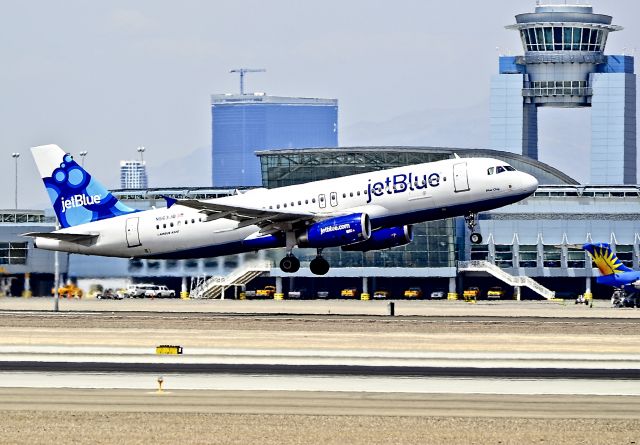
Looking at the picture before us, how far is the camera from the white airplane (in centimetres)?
7738

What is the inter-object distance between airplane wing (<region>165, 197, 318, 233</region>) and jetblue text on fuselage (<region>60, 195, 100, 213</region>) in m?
9.02

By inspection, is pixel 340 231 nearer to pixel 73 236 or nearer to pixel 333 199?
pixel 333 199

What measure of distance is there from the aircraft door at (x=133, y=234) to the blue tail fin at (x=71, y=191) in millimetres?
2279

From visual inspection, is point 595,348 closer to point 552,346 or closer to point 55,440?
point 552,346

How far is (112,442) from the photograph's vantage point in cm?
3681

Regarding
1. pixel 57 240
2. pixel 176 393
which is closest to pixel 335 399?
pixel 176 393

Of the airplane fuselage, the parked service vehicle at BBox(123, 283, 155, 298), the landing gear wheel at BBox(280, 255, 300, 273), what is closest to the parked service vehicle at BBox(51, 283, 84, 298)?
the parked service vehicle at BBox(123, 283, 155, 298)

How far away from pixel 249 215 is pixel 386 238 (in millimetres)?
7927

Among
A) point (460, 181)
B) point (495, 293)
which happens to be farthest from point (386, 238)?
point (495, 293)

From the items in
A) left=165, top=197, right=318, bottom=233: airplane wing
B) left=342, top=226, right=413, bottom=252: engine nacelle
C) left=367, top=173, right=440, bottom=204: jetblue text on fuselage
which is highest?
left=367, top=173, right=440, bottom=204: jetblue text on fuselage

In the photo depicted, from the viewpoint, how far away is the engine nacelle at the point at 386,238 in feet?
267

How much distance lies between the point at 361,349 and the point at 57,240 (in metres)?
29.7

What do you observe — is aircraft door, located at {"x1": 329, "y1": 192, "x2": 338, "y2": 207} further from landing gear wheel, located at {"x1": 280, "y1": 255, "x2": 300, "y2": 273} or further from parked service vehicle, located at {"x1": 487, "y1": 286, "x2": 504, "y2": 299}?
parked service vehicle, located at {"x1": 487, "y1": 286, "x2": 504, "y2": 299}

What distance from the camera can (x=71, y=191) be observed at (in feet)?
297
